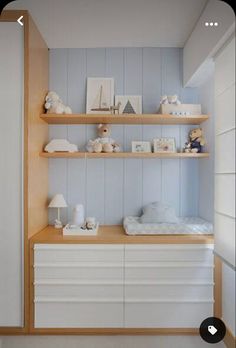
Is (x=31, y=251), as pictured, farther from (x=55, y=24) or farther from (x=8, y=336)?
(x=55, y=24)

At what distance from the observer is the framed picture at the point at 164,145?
1.90 m

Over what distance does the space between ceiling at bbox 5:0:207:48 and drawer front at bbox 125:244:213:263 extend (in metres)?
1.13

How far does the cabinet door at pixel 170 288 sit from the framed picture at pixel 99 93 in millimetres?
976

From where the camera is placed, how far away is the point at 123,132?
1.97 meters

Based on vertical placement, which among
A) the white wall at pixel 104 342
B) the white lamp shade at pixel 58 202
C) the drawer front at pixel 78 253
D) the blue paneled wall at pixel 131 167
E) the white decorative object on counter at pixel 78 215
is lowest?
the white wall at pixel 104 342

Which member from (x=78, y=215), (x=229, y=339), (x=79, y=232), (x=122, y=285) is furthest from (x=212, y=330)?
(x=78, y=215)

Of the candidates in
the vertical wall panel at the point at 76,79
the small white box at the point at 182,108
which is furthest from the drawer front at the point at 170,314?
the vertical wall panel at the point at 76,79

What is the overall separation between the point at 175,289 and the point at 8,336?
0.87 meters

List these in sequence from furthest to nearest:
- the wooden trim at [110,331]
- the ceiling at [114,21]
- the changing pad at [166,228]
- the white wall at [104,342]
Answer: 1. the changing pad at [166,228]
2. the wooden trim at [110,331]
3. the white wall at [104,342]
4. the ceiling at [114,21]

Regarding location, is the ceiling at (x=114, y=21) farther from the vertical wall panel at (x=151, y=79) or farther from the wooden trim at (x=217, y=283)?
the wooden trim at (x=217, y=283)

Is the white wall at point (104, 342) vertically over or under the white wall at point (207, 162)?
under

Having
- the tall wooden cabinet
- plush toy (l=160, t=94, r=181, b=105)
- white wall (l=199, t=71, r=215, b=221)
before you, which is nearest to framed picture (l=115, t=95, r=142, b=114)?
plush toy (l=160, t=94, r=181, b=105)

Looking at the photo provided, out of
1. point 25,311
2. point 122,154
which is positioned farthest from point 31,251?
point 122,154

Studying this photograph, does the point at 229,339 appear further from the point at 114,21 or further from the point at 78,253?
the point at 114,21
